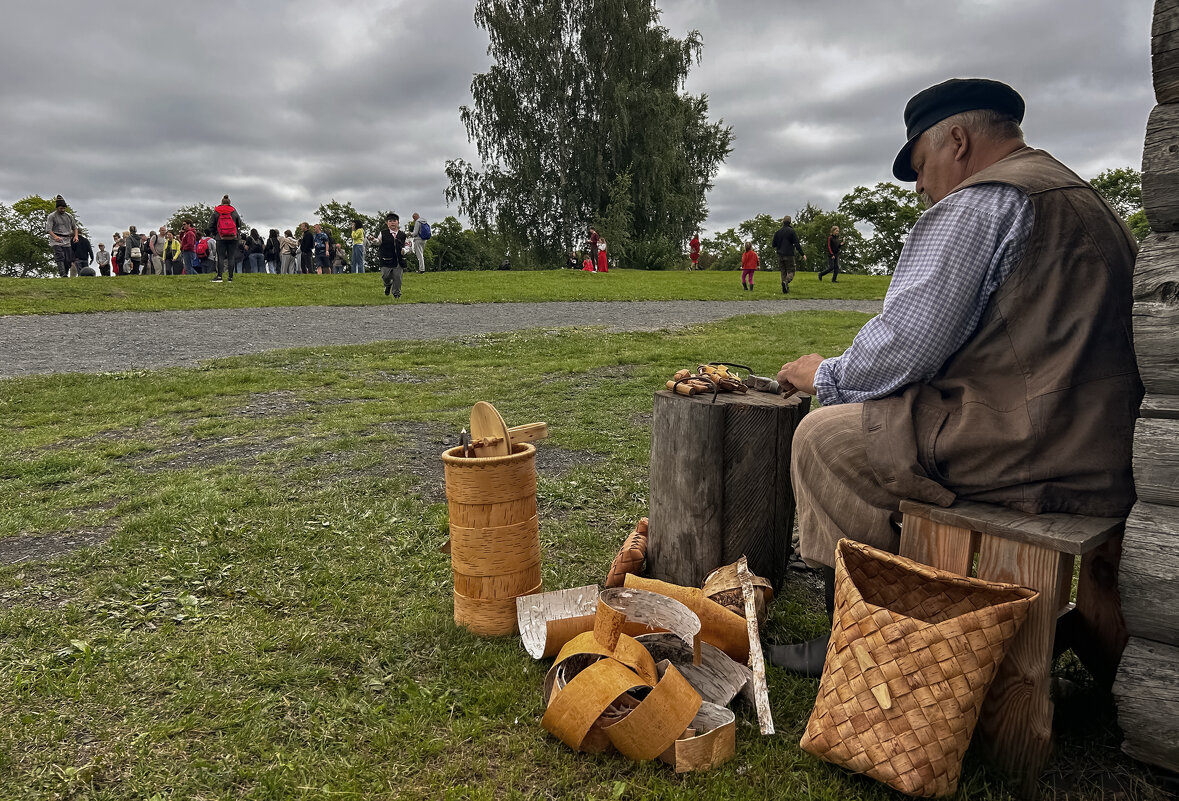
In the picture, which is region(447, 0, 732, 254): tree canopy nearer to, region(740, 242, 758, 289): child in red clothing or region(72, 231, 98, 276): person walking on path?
region(740, 242, 758, 289): child in red clothing

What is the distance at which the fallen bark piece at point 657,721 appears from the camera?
2.27 metres

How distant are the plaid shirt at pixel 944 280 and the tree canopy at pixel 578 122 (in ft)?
99.5

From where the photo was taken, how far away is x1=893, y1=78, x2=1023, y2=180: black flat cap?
2484mm

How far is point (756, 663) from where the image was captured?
254 centimetres

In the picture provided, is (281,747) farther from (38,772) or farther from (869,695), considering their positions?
(869,695)

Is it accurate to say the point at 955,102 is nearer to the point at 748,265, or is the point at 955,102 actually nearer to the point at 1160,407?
the point at 1160,407

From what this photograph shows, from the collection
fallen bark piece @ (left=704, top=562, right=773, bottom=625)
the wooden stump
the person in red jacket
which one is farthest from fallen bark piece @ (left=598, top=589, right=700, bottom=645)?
the person in red jacket

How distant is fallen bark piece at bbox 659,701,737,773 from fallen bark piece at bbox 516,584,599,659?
576 mm

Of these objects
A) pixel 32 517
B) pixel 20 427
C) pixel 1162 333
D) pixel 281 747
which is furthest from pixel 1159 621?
pixel 20 427

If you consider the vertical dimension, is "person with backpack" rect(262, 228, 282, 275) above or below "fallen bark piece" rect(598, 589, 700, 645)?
above

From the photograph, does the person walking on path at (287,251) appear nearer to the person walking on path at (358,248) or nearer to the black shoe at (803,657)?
the person walking on path at (358,248)

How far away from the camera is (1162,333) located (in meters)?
1.97

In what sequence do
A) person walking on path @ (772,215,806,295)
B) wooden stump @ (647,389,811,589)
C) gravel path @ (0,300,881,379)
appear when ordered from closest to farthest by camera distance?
wooden stump @ (647,389,811,589), gravel path @ (0,300,881,379), person walking on path @ (772,215,806,295)

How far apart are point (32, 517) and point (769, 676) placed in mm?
4261
